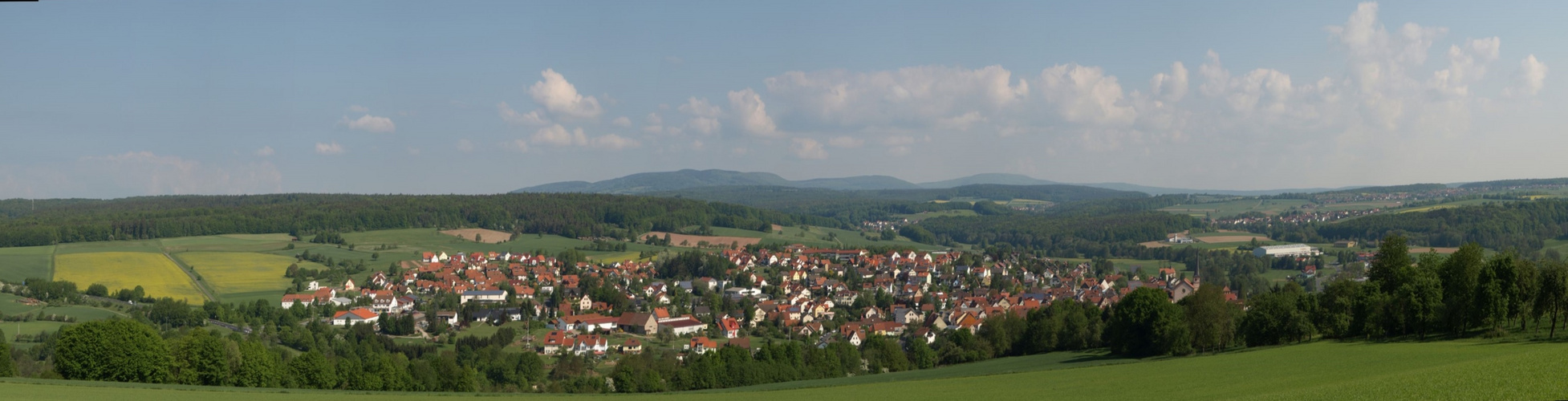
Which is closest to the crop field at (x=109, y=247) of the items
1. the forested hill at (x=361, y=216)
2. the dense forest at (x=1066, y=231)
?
the forested hill at (x=361, y=216)

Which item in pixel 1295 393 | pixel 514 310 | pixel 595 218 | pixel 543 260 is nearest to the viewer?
pixel 1295 393

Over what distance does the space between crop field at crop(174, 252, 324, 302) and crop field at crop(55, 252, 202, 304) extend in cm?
190

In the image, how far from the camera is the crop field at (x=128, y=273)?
7338 centimetres

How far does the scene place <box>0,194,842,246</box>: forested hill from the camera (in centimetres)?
10912

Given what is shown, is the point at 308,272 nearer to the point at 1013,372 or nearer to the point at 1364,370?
the point at 1013,372

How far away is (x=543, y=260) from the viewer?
104 meters

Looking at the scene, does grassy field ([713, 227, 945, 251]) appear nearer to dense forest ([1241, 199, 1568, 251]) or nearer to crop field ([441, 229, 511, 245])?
crop field ([441, 229, 511, 245])

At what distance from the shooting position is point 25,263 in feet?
263

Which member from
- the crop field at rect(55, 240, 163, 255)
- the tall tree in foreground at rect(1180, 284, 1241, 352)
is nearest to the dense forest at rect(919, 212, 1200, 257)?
the tall tree in foreground at rect(1180, 284, 1241, 352)

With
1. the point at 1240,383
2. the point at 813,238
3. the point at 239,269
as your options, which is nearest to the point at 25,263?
the point at 239,269

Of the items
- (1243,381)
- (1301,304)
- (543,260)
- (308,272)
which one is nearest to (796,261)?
(543,260)

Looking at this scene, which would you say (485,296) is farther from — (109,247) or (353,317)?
(109,247)

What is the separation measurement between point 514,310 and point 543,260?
3097 centimetres

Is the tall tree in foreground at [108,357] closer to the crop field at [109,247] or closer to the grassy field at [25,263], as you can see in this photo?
the grassy field at [25,263]
